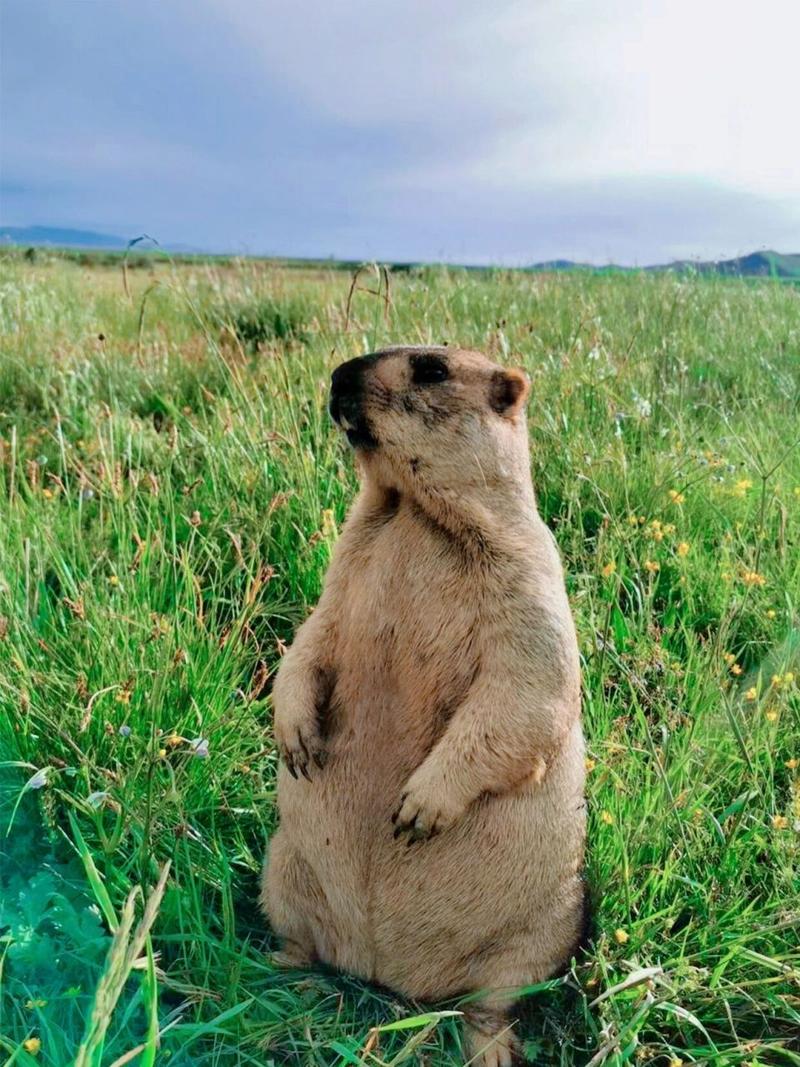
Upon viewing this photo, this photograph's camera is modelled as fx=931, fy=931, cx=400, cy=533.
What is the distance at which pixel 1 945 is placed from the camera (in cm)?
245

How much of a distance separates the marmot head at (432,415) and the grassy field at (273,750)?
0.85m

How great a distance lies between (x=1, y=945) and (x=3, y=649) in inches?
37.9

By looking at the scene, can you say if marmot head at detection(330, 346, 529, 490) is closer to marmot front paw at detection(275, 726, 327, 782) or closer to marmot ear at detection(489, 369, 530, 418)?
marmot ear at detection(489, 369, 530, 418)

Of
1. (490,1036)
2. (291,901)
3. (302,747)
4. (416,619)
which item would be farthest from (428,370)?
(490,1036)

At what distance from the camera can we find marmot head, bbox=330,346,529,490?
2.21 meters

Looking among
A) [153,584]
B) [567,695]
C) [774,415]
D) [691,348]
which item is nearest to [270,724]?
[153,584]

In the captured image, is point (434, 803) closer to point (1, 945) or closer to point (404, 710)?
point (404, 710)

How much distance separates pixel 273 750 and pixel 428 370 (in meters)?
1.41

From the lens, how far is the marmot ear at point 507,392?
2320mm

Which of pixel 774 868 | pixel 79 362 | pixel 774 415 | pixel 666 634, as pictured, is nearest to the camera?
pixel 774 868

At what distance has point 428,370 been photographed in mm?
2340

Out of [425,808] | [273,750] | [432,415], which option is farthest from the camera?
[273,750]

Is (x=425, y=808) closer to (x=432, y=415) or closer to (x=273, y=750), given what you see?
(x=432, y=415)

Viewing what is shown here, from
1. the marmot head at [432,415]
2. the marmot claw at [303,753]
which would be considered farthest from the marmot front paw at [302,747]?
the marmot head at [432,415]
